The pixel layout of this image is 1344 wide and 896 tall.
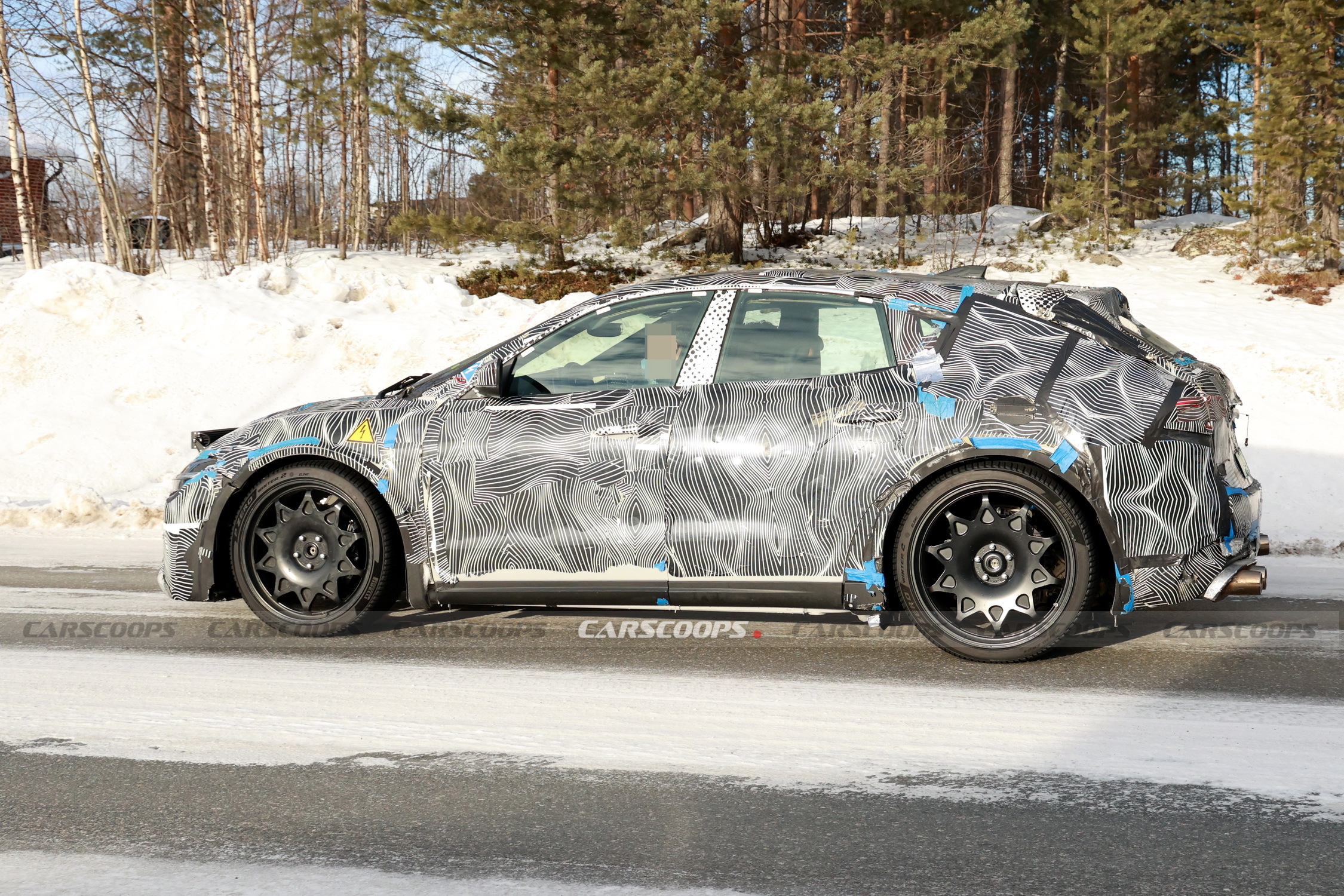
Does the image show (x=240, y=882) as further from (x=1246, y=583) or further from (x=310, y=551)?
(x=1246, y=583)

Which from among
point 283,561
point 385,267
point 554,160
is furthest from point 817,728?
point 385,267

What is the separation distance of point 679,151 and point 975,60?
658 centimetres

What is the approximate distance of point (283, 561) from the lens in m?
5.75

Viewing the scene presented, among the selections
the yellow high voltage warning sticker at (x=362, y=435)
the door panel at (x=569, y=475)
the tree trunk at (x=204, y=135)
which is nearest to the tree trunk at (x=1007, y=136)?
the tree trunk at (x=204, y=135)

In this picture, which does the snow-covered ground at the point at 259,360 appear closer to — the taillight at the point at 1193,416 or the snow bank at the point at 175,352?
the snow bank at the point at 175,352

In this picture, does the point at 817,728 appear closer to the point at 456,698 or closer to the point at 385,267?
the point at 456,698

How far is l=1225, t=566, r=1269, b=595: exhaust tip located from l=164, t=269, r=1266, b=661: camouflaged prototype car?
16 mm

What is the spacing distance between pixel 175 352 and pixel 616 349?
32.6 ft

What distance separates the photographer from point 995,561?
512 cm

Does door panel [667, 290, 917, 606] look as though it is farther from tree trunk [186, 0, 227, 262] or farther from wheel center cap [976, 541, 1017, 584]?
tree trunk [186, 0, 227, 262]

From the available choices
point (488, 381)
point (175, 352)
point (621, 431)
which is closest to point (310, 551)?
point (488, 381)

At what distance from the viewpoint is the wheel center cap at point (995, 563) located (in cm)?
512

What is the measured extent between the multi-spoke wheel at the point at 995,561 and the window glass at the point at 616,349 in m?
1.36

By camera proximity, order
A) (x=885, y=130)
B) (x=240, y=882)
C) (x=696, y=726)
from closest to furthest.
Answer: (x=240, y=882) → (x=696, y=726) → (x=885, y=130)
